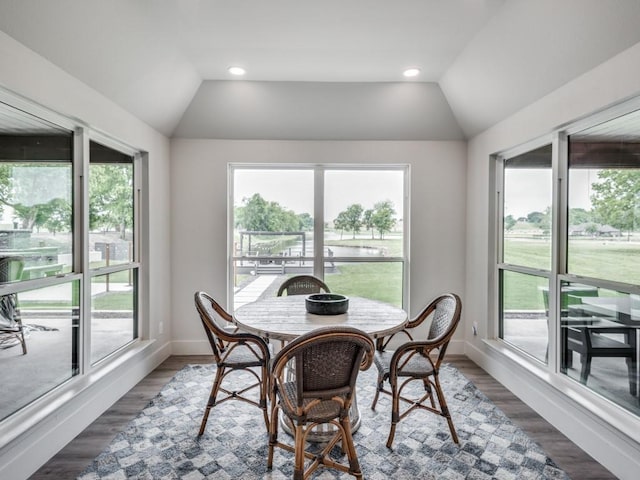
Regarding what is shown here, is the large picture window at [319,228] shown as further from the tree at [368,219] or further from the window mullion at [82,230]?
the window mullion at [82,230]

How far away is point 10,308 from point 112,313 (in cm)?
111

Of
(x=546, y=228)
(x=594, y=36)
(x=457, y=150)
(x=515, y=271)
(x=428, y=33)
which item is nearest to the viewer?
(x=594, y=36)

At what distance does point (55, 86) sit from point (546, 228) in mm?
3560

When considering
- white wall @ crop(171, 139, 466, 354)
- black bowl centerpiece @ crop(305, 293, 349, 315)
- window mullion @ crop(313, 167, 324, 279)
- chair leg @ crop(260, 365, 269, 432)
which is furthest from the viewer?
window mullion @ crop(313, 167, 324, 279)

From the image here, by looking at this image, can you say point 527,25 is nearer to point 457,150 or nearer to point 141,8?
point 457,150

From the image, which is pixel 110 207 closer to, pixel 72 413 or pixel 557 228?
pixel 72 413

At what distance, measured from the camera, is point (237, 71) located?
3.24 metres

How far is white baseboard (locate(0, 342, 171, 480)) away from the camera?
6.24ft

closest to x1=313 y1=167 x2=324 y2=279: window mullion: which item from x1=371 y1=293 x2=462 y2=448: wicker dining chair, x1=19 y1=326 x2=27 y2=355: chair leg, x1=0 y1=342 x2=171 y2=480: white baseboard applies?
x1=371 y1=293 x2=462 y2=448: wicker dining chair

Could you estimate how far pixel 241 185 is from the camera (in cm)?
407

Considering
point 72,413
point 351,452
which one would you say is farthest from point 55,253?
point 351,452

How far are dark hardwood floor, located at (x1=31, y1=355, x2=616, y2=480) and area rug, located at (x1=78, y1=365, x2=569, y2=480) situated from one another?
0.07m

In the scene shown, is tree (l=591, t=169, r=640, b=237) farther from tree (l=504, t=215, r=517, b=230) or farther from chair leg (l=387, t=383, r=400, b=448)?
chair leg (l=387, t=383, r=400, b=448)

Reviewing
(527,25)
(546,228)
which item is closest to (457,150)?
(546,228)
